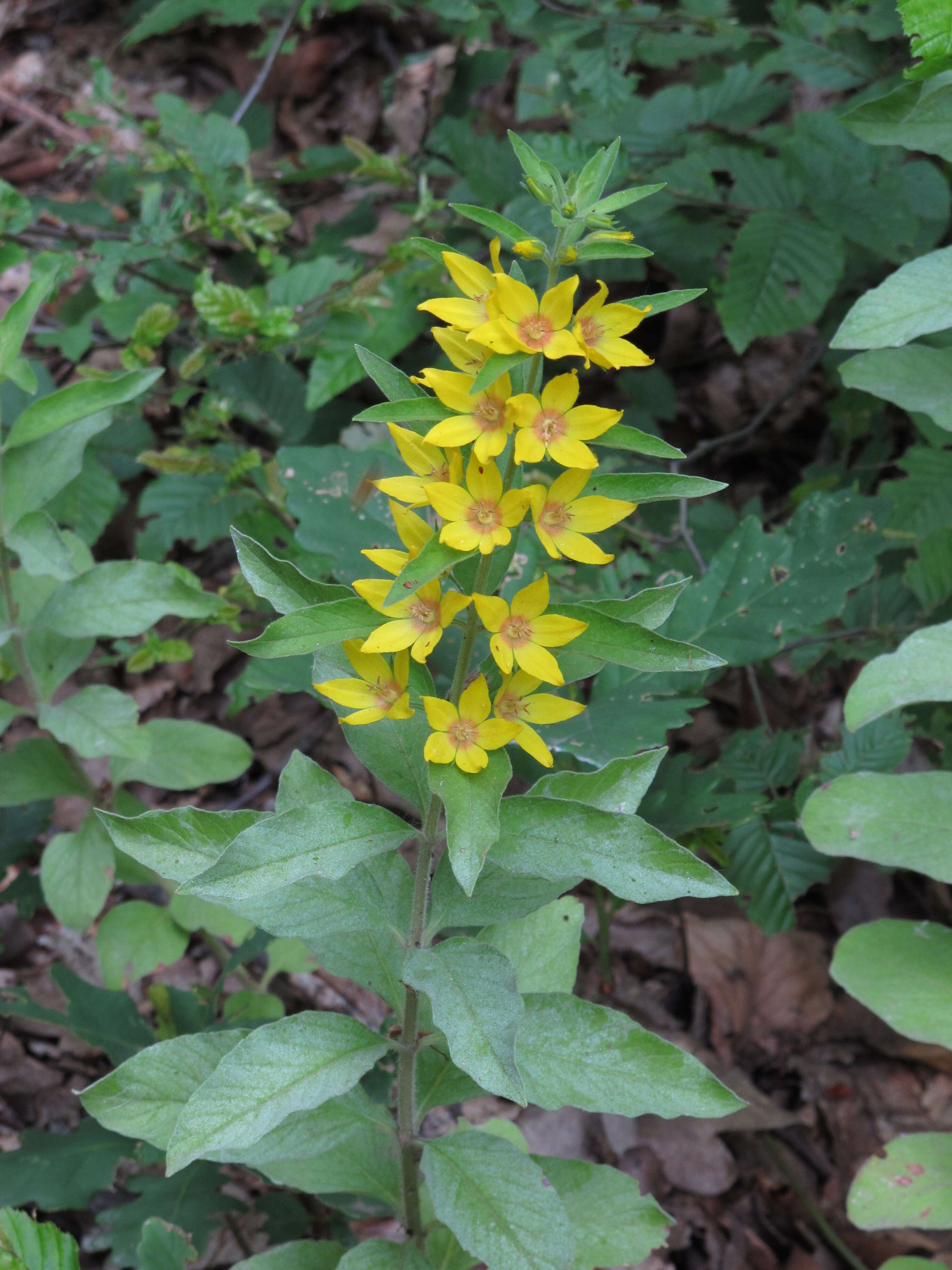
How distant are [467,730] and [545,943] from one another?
693mm

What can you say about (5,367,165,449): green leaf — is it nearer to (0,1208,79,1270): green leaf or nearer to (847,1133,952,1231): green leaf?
(0,1208,79,1270): green leaf

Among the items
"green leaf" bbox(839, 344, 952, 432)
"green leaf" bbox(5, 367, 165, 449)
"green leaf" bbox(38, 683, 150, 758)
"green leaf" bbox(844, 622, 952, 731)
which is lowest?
"green leaf" bbox(38, 683, 150, 758)

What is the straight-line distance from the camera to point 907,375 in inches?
70.4

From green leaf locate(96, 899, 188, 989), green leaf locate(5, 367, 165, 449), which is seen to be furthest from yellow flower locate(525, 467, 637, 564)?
green leaf locate(96, 899, 188, 989)

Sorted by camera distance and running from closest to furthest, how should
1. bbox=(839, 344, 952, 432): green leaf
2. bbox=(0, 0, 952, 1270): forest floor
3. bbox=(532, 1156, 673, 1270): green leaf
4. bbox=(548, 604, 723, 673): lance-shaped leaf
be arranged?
bbox=(548, 604, 723, 673): lance-shaped leaf, bbox=(532, 1156, 673, 1270): green leaf, bbox=(839, 344, 952, 432): green leaf, bbox=(0, 0, 952, 1270): forest floor

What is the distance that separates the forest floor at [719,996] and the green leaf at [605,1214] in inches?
32.2

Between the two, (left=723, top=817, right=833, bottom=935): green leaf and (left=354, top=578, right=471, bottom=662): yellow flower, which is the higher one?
(left=354, top=578, right=471, bottom=662): yellow flower

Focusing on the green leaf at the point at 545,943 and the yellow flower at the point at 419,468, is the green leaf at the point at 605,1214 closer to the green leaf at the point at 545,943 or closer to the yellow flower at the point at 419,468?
the green leaf at the point at 545,943

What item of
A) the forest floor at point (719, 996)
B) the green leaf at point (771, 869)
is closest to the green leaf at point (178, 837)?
the green leaf at point (771, 869)

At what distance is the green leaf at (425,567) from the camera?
3.16 ft

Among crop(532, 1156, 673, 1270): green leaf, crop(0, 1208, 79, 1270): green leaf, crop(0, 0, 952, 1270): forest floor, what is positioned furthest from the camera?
crop(0, 0, 952, 1270): forest floor

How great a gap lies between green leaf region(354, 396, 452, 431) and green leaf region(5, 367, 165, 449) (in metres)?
0.91

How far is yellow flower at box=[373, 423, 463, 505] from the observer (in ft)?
3.35

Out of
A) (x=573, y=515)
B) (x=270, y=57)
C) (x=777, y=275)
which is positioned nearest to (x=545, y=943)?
(x=573, y=515)
